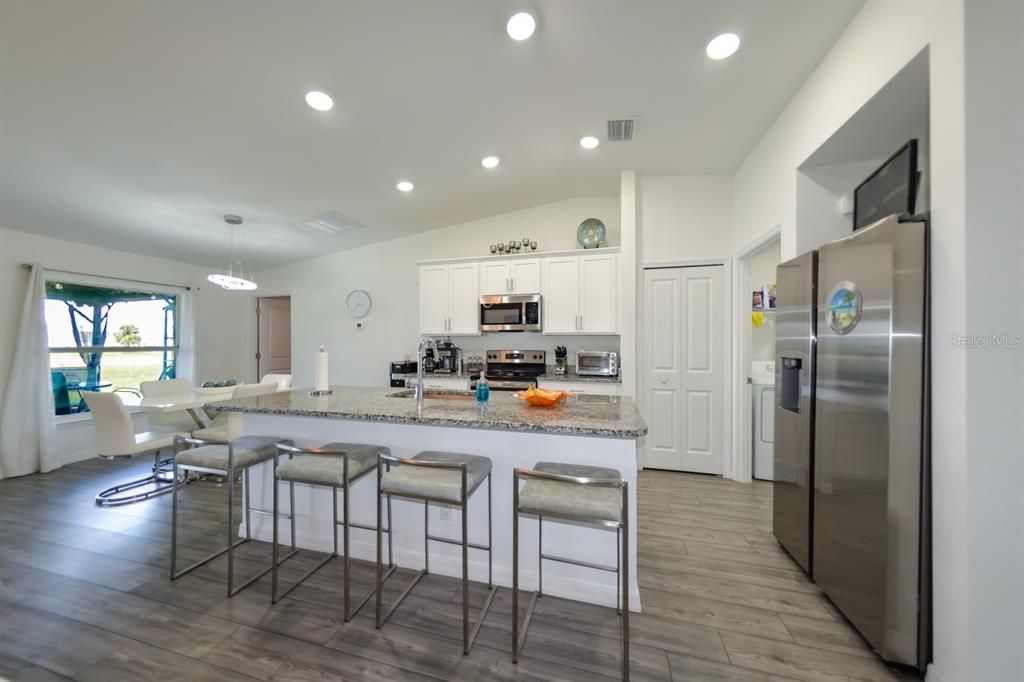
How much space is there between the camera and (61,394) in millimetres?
3943

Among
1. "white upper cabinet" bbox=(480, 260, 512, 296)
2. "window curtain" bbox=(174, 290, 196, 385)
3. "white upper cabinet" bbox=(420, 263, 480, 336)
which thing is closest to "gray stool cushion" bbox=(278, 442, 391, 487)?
"white upper cabinet" bbox=(420, 263, 480, 336)

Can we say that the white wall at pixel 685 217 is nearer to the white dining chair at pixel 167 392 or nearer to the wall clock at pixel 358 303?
the wall clock at pixel 358 303

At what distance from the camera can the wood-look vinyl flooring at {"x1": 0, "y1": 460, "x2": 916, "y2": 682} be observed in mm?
1438

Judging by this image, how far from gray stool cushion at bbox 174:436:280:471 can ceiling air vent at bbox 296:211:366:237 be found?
106 inches

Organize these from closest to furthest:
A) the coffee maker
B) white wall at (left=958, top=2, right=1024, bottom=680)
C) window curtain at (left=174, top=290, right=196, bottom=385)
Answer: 1. white wall at (left=958, top=2, right=1024, bottom=680)
2. the coffee maker
3. window curtain at (left=174, top=290, right=196, bottom=385)

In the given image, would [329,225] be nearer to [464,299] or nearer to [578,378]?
[464,299]

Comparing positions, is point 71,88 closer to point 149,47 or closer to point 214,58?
point 149,47

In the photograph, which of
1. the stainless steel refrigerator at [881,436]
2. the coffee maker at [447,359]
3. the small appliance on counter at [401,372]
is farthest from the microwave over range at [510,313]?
the stainless steel refrigerator at [881,436]

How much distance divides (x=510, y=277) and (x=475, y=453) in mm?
2617

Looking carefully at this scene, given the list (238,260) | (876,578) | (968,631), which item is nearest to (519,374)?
(876,578)

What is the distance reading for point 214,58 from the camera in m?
1.86

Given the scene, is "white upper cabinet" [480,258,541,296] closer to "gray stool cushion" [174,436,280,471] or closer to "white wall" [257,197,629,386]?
"white wall" [257,197,629,386]

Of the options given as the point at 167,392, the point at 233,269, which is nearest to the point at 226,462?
the point at 167,392

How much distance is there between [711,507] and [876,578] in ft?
4.65
